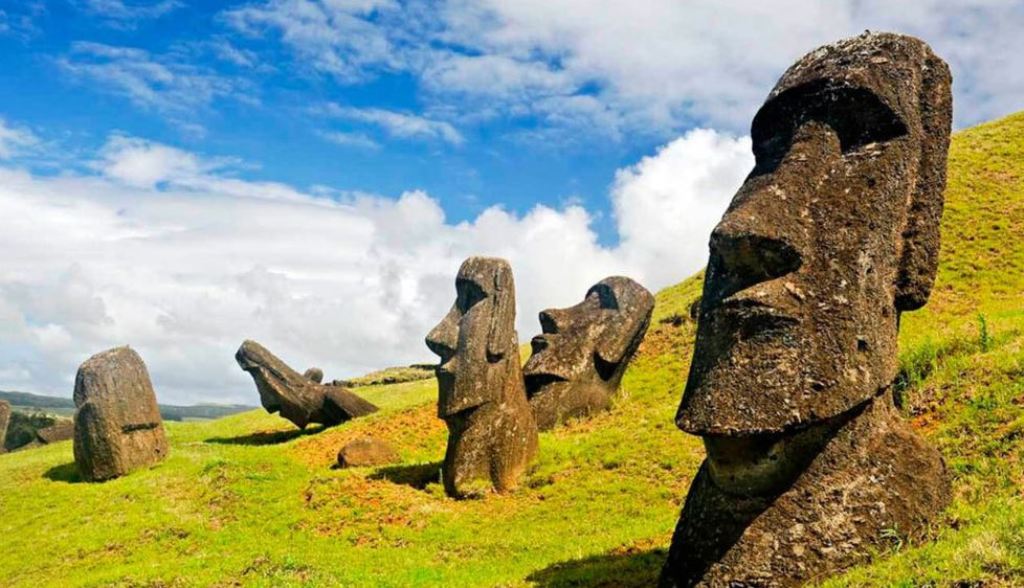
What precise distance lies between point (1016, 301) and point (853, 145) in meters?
19.6

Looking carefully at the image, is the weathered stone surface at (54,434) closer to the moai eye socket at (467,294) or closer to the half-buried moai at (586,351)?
the half-buried moai at (586,351)

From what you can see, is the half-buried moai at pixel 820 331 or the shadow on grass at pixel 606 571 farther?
the shadow on grass at pixel 606 571

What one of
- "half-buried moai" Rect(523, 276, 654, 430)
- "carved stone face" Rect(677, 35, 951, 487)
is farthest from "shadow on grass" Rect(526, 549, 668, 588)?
"half-buried moai" Rect(523, 276, 654, 430)

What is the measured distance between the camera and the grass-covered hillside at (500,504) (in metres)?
9.97

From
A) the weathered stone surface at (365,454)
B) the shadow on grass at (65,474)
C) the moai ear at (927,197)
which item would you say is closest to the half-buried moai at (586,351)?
the weathered stone surface at (365,454)

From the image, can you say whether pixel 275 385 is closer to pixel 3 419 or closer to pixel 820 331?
pixel 3 419

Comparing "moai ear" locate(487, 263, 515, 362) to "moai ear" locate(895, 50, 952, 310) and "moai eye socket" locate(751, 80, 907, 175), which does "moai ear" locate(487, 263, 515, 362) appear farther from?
"moai ear" locate(895, 50, 952, 310)

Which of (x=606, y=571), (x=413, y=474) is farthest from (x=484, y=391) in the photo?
(x=606, y=571)

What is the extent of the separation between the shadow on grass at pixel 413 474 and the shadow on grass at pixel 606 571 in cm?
737

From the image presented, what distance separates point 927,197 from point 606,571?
5829 millimetres

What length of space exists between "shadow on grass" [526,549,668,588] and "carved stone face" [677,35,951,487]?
278 centimetres

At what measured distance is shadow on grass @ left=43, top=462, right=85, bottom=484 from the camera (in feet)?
77.2

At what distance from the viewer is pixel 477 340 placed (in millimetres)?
18062

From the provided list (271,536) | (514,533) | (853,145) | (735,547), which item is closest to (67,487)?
(271,536)
